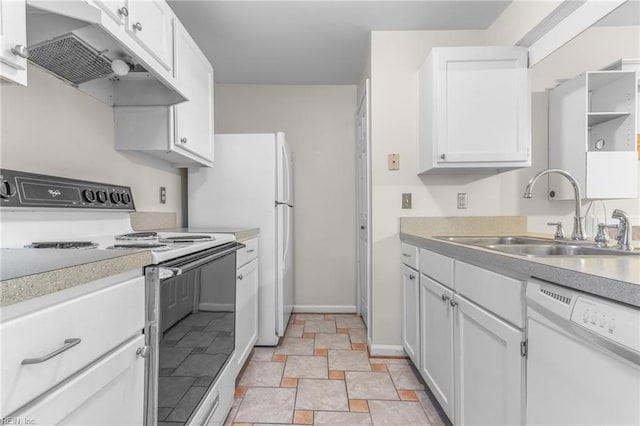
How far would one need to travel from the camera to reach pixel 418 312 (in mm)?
2002

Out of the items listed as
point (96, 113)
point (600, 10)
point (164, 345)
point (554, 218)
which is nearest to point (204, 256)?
point (164, 345)

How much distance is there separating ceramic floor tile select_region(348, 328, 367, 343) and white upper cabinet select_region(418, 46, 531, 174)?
1533 millimetres

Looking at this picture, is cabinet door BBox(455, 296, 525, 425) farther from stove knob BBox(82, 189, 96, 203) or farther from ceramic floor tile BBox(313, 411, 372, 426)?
stove knob BBox(82, 189, 96, 203)

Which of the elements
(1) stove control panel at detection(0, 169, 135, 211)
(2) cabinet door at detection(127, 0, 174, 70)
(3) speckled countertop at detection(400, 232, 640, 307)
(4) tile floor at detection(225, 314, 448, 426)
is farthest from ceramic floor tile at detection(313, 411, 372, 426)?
(2) cabinet door at detection(127, 0, 174, 70)

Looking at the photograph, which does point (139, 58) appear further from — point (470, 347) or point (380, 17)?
point (470, 347)

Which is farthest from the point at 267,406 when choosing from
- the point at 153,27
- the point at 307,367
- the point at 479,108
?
the point at 479,108

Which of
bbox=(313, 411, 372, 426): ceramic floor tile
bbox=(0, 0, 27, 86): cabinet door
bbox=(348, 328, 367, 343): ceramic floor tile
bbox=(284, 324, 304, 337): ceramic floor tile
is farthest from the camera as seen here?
bbox=(284, 324, 304, 337): ceramic floor tile

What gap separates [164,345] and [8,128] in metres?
0.95

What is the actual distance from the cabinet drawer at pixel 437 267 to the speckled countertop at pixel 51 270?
127 cm

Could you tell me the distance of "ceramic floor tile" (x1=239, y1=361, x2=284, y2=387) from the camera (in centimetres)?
204

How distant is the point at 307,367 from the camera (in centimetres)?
225

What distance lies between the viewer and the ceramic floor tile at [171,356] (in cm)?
102

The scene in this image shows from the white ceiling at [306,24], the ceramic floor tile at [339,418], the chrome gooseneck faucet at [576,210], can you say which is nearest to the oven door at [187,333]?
the ceramic floor tile at [339,418]

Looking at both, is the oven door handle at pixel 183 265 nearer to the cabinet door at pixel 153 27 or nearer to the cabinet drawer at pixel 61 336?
the cabinet drawer at pixel 61 336
